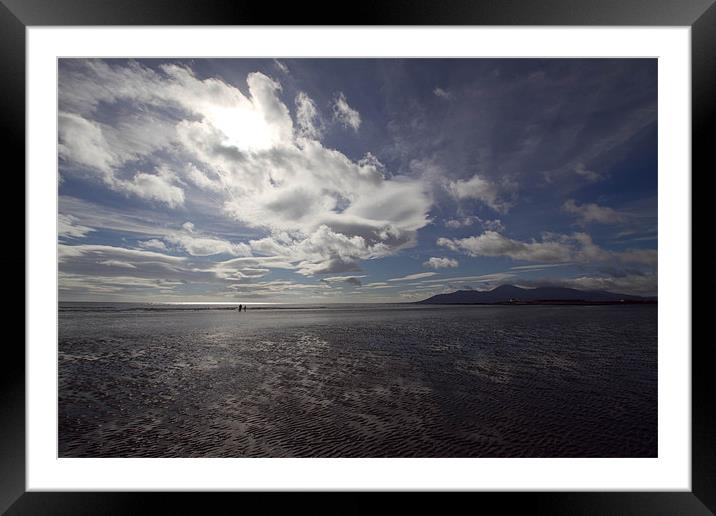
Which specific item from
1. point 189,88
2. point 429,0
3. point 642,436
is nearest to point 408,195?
point 189,88

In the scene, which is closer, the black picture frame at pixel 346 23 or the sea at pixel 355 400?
the black picture frame at pixel 346 23

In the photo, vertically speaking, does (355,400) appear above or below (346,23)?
below

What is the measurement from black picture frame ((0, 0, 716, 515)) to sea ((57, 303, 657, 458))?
180 cm

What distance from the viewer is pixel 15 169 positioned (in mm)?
1498

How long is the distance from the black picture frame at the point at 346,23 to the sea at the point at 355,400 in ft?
5.90

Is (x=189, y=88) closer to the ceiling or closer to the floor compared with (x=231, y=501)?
closer to the ceiling

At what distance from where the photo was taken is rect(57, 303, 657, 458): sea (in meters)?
3.30

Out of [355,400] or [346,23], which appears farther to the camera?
[355,400]

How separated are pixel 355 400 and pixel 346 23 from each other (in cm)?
461

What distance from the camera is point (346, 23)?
1.48 meters

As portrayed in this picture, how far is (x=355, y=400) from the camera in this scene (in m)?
4.59

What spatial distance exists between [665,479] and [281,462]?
2021 mm

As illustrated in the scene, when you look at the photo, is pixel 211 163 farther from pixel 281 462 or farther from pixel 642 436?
pixel 642 436

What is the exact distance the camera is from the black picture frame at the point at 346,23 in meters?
1.44
